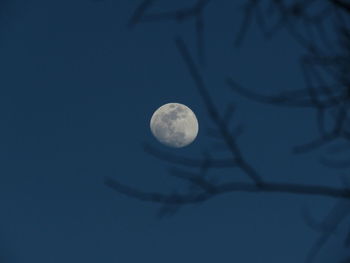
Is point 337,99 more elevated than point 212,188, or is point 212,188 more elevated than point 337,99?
point 337,99

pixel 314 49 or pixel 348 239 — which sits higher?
pixel 314 49

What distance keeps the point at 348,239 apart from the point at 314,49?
737mm

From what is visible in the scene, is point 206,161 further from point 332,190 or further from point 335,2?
point 335,2

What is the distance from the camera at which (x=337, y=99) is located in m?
1.72

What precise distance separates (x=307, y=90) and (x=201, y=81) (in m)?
0.58

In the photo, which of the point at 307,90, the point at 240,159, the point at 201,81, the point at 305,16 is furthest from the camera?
the point at 305,16

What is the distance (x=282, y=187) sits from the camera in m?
1.45

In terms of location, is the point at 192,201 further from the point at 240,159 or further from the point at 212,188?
the point at 240,159

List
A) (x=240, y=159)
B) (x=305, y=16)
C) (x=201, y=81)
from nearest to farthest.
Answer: (x=201, y=81), (x=240, y=159), (x=305, y=16)

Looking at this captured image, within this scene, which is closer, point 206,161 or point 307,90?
point 206,161

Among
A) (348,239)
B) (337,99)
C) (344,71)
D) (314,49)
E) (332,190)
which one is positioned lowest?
(348,239)

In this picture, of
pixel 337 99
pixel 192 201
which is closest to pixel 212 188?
pixel 192 201

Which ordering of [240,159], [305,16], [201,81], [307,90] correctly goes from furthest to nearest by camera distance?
[305,16]
[307,90]
[240,159]
[201,81]

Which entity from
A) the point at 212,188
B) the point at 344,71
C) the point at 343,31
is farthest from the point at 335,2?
the point at 212,188
